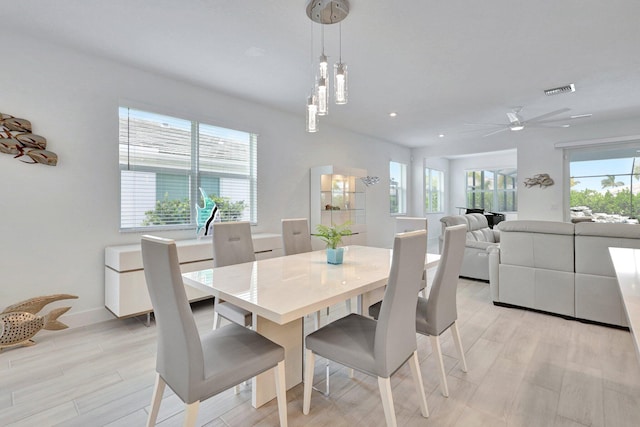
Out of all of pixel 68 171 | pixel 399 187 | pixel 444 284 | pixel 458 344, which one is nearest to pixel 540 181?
pixel 399 187

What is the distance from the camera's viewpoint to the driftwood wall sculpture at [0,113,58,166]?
258 cm

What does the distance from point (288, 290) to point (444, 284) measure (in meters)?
1.02

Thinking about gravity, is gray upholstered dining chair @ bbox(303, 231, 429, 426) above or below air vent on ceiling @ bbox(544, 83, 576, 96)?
below

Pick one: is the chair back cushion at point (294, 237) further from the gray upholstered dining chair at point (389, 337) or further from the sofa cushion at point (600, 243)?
the sofa cushion at point (600, 243)

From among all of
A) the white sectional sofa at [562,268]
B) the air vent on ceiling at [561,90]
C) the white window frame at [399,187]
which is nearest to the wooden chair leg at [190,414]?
the white sectional sofa at [562,268]

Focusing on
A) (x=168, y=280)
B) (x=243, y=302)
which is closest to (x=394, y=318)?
(x=243, y=302)

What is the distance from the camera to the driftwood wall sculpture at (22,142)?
258 cm

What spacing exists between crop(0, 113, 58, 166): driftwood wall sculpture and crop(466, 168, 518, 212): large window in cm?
1043

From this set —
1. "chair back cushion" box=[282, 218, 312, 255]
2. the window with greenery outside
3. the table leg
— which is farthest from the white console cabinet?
the table leg

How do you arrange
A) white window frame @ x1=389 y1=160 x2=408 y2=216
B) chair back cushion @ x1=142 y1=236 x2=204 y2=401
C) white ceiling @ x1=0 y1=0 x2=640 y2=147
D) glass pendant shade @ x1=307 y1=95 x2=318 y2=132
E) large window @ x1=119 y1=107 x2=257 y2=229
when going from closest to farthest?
chair back cushion @ x1=142 y1=236 x2=204 y2=401, white ceiling @ x1=0 y1=0 x2=640 y2=147, glass pendant shade @ x1=307 y1=95 x2=318 y2=132, large window @ x1=119 y1=107 x2=257 y2=229, white window frame @ x1=389 y1=160 x2=408 y2=216

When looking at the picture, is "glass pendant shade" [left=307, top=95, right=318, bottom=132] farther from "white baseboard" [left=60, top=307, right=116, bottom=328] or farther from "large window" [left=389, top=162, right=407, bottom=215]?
"large window" [left=389, top=162, right=407, bottom=215]

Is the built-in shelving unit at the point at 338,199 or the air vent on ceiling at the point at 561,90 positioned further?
the built-in shelving unit at the point at 338,199

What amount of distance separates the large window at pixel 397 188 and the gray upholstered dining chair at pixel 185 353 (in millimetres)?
6243

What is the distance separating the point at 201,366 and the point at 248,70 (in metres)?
3.01
